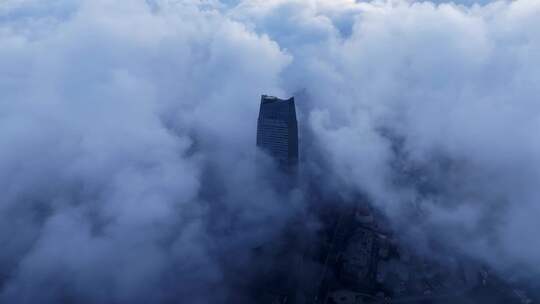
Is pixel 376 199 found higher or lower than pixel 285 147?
lower

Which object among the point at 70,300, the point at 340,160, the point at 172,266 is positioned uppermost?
the point at 340,160

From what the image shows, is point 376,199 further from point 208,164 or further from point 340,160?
point 208,164

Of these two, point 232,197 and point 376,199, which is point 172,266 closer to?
point 232,197

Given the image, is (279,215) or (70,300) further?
(279,215)

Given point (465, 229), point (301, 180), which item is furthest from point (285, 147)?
point (465, 229)

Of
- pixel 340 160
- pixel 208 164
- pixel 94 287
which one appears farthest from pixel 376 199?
pixel 94 287

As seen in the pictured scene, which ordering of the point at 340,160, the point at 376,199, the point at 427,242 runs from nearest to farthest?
1. the point at 427,242
2. the point at 376,199
3. the point at 340,160

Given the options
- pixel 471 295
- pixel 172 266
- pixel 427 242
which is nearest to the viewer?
pixel 471 295
